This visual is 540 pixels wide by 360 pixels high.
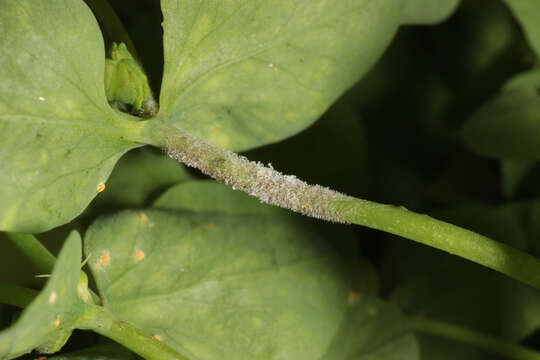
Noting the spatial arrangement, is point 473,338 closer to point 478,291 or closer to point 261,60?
point 478,291

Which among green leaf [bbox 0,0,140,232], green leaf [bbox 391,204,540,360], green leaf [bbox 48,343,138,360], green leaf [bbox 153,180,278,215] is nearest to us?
green leaf [bbox 0,0,140,232]

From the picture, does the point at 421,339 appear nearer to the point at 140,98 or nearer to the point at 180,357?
the point at 180,357

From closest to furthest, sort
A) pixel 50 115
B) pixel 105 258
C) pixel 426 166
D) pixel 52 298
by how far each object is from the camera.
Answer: pixel 52 298
pixel 50 115
pixel 105 258
pixel 426 166

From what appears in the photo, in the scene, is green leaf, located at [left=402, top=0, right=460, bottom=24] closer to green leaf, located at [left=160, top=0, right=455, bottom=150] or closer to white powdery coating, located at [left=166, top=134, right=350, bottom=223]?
green leaf, located at [left=160, top=0, right=455, bottom=150]

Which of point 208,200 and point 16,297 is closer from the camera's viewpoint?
point 16,297

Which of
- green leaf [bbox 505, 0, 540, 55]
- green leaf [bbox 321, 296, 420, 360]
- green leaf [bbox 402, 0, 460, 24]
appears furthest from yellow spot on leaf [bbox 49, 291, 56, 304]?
green leaf [bbox 505, 0, 540, 55]

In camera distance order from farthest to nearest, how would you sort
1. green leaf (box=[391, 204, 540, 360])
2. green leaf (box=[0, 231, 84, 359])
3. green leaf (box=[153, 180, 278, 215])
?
green leaf (box=[391, 204, 540, 360]), green leaf (box=[153, 180, 278, 215]), green leaf (box=[0, 231, 84, 359])

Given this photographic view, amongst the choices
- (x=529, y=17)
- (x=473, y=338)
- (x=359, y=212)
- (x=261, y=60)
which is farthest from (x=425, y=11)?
(x=473, y=338)
